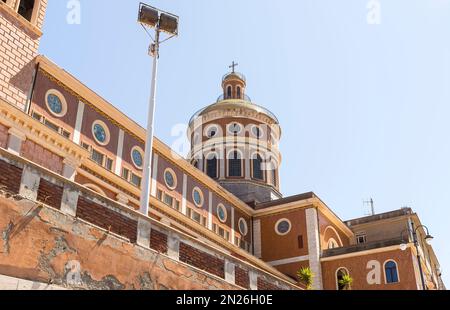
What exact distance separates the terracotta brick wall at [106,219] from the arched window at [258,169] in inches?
1243

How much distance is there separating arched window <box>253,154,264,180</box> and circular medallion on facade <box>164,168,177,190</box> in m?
12.8

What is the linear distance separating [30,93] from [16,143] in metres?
3.68

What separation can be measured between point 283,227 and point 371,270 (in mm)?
6727

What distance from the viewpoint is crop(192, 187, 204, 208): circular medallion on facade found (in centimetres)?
3103

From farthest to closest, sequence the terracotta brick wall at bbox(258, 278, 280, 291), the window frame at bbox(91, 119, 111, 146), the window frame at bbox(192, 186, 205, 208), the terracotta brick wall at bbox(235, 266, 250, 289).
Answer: the window frame at bbox(192, 186, 205, 208), the window frame at bbox(91, 119, 111, 146), the terracotta brick wall at bbox(258, 278, 280, 291), the terracotta brick wall at bbox(235, 266, 250, 289)

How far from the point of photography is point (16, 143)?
17.8 metres

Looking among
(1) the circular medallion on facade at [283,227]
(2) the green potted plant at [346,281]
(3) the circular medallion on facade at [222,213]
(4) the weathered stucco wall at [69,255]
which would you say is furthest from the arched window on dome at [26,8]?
(1) the circular medallion on facade at [283,227]

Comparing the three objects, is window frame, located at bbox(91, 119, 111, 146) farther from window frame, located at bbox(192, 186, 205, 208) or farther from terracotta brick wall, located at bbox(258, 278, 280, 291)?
terracotta brick wall, located at bbox(258, 278, 280, 291)

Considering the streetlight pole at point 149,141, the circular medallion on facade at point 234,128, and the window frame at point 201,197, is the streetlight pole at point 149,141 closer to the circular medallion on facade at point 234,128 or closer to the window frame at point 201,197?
the window frame at point 201,197

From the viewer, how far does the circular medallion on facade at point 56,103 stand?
21844mm

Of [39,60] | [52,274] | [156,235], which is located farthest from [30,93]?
[52,274]

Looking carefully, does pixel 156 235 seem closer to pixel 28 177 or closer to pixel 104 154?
pixel 28 177

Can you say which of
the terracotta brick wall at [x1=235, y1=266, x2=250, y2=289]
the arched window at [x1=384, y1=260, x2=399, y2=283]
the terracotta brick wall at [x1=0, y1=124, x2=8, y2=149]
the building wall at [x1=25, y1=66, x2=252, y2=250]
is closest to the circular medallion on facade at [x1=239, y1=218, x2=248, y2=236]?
the building wall at [x1=25, y1=66, x2=252, y2=250]
